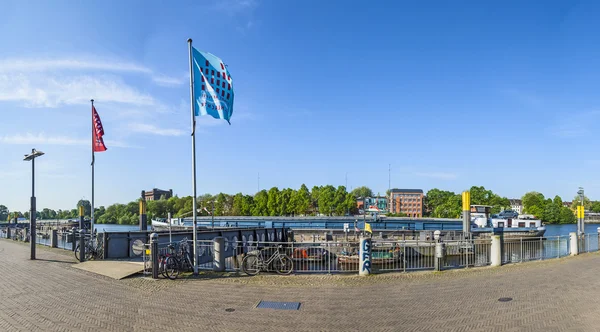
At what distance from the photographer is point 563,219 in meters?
128

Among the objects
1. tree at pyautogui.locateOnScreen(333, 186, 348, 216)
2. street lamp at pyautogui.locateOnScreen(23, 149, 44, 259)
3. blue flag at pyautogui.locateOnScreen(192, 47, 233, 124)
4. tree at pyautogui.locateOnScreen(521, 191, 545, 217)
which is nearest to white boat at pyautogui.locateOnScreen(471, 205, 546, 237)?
tree at pyautogui.locateOnScreen(333, 186, 348, 216)

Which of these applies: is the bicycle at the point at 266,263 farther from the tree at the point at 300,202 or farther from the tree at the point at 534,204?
the tree at the point at 534,204

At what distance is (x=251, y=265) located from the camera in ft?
51.1

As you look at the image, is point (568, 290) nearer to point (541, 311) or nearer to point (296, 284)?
point (541, 311)

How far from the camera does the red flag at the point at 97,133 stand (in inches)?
1047

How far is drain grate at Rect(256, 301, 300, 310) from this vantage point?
10.7m

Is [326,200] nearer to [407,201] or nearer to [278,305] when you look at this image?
[407,201]

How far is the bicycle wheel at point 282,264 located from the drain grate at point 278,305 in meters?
4.38

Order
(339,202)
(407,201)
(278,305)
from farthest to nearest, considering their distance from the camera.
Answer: (407,201) → (339,202) → (278,305)

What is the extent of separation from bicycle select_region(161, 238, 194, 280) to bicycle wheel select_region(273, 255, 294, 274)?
357 cm

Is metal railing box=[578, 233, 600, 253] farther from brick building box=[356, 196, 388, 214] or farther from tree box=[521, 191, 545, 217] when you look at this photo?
tree box=[521, 191, 545, 217]

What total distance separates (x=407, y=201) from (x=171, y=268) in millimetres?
168849

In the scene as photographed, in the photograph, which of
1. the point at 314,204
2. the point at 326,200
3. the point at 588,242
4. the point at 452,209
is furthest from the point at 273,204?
the point at 588,242

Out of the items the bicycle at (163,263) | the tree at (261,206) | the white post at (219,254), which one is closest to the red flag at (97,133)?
the bicycle at (163,263)
